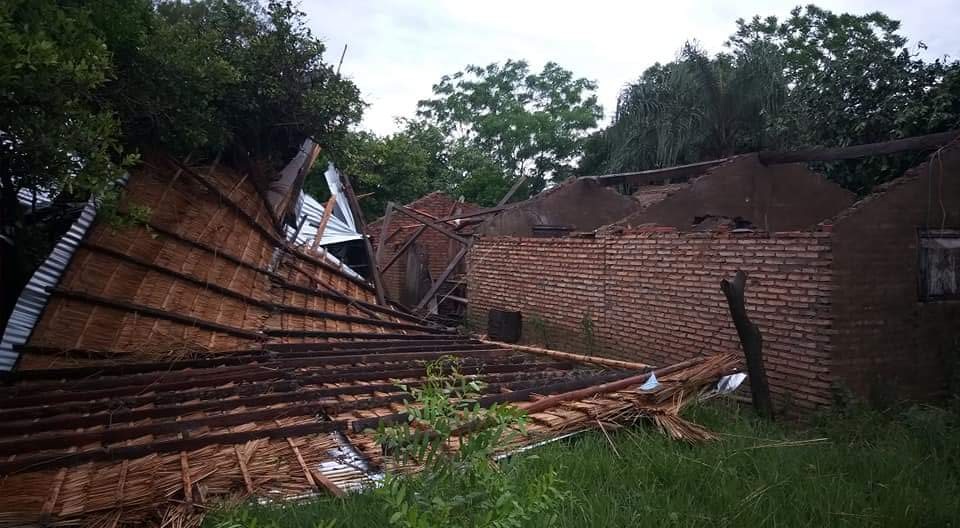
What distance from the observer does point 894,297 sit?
6215mm

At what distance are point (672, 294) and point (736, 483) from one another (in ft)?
Result: 13.6

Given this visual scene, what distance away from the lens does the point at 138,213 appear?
4.58 meters

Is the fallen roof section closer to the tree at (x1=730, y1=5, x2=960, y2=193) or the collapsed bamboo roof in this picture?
the collapsed bamboo roof

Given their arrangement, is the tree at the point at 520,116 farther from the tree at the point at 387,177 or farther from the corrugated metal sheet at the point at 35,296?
the corrugated metal sheet at the point at 35,296

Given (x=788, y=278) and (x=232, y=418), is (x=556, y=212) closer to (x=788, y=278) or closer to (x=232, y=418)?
(x=788, y=278)

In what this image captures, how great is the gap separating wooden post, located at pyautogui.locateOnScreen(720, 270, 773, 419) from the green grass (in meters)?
0.70

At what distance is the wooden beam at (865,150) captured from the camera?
6816 mm

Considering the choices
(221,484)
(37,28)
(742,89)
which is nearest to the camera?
(221,484)

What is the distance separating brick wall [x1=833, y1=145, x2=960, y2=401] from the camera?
5.95 m

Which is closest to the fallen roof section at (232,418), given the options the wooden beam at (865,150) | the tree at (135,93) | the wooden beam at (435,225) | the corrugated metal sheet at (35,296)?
the corrugated metal sheet at (35,296)

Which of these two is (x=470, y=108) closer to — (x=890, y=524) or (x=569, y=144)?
(x=569, y=144)

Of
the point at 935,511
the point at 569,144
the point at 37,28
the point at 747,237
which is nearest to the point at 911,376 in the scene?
the point at 747,237

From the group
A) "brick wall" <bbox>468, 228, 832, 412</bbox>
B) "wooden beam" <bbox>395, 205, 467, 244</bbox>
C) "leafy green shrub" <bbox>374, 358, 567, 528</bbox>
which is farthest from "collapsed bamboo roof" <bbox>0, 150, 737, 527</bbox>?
"wooden beam" <bbox>395, 205, 467, 244</bbox>

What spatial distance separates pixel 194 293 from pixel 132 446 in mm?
3309
